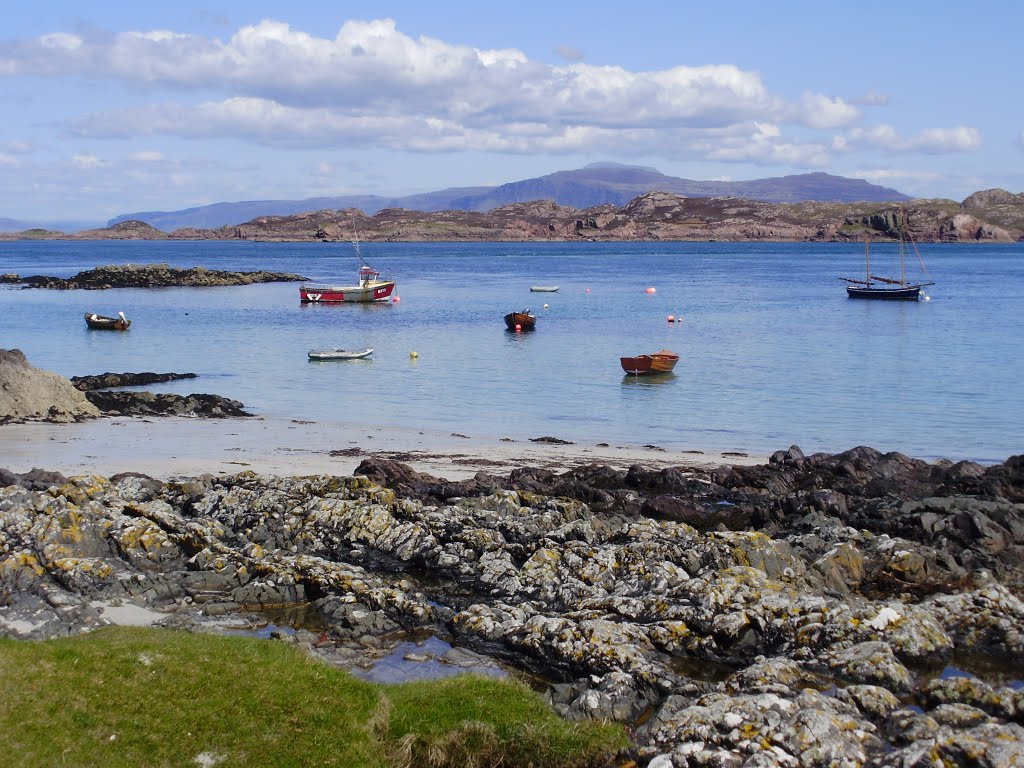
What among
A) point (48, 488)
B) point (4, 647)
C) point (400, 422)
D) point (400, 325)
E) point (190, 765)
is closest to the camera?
point (190, 765)

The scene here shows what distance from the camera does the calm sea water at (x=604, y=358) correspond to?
35250 millimetres

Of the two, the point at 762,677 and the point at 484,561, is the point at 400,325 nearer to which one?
the point at 484,561

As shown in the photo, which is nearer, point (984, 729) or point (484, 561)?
point (984, 729)

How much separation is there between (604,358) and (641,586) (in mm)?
40049

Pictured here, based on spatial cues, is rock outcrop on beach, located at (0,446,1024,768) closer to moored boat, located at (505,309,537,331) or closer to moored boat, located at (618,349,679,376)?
moored boat, located at (618,349,679,376)

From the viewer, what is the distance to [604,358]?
5466 cm

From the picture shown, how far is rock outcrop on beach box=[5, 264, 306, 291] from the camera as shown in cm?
10956

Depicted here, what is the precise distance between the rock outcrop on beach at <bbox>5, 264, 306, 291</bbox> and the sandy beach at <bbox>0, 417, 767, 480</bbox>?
276ft

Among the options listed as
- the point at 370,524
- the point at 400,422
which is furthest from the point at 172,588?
the point at 400,422

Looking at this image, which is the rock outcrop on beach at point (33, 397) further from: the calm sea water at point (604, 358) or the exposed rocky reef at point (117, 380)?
the calm sea water at point (604, 358)

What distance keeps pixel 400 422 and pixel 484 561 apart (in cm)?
1949

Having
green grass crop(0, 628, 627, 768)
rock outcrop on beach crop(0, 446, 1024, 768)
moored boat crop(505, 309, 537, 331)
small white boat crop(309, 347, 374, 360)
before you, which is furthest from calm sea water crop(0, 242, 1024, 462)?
green grass crop(0, 628, 627, 768)

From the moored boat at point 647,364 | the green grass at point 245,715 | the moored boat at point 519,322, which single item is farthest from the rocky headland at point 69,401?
the moored boat at point 519,322

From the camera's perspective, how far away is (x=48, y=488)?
18.0 meters
